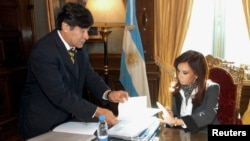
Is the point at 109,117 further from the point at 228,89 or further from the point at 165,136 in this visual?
the point at 228,89

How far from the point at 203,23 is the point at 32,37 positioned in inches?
81.5

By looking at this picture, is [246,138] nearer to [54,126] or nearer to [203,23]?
[54,126]

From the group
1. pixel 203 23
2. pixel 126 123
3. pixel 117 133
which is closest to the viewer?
pixel 117 133

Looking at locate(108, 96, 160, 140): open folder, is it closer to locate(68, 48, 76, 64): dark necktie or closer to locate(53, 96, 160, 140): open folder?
locate(53, 96, 160, 140): open folder

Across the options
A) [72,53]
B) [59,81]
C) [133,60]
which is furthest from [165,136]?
[133,60]

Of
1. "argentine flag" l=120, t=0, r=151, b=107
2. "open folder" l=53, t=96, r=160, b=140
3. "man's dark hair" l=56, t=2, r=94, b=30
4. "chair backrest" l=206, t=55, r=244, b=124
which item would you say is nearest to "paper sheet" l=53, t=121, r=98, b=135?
"open folder" l=53, t=96, r=160, b=140

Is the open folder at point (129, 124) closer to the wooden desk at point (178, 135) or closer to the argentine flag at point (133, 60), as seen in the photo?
the wooden desk at point (178, 135)

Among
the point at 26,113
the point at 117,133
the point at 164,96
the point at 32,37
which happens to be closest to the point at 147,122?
the point at 117,133

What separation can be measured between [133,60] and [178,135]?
1.58 metres

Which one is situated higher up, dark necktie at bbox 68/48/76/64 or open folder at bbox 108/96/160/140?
dark necktie at bbox 68/48/76/64

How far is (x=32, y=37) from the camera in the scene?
3465 millimetres

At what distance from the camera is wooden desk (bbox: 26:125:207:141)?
145 centimetres

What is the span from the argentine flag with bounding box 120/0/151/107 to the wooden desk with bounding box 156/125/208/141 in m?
1.37

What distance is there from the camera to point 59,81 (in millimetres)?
1636
